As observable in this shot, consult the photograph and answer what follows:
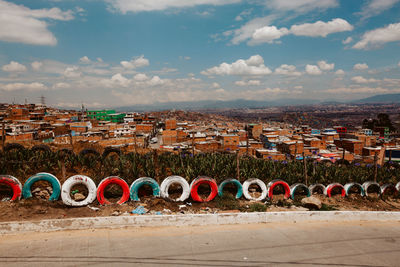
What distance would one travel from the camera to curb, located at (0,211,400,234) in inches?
218

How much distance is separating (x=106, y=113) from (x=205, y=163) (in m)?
81.9

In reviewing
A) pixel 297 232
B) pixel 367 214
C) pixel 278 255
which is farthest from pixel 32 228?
pixel 367 214

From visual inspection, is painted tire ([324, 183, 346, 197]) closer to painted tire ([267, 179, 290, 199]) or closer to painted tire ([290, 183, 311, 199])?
painted tire ([290, 183, 311, 199])

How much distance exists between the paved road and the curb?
17 cm

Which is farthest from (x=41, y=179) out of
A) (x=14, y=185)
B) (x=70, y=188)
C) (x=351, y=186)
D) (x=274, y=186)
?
(x=351, y=186)

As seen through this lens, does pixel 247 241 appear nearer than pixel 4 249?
No

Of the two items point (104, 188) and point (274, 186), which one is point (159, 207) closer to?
point (104, 188)

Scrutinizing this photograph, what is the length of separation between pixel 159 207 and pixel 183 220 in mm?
1311

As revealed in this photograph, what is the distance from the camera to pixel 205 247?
5.17m

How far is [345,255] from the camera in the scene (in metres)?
5.11

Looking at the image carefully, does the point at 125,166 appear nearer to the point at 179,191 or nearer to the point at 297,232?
the point at 179,191

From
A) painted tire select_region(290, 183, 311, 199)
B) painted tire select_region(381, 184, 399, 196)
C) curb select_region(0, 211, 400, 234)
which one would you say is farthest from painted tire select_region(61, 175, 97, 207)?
painted tire select_region(381, 184, 399, 196)

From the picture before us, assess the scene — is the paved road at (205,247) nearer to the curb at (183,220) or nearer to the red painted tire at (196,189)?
the curb at (183,220)

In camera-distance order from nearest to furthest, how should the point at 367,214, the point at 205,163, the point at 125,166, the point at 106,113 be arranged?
1. the point at 367,214
2. the point at 125,166
3. the point at 205,163
4. the point at 106,113
